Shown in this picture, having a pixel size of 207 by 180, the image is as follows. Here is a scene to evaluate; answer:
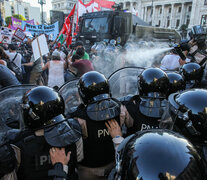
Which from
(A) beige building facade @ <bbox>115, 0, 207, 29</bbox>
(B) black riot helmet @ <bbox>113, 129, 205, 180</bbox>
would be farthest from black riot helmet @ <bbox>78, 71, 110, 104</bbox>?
→ (A) beige building facade @ <bbox>115, 0, 207, 29</bbox>

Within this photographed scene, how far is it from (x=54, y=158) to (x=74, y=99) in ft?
4.55

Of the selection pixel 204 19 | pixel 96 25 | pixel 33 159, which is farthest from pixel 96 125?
pixel 204 19

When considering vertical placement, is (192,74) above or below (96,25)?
below

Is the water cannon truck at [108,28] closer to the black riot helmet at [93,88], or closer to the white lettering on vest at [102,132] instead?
the black riot helmet at [93,88]

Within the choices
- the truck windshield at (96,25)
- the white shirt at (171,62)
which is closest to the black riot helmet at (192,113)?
the white shirt at (171,62)

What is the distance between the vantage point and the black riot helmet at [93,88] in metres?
1.99

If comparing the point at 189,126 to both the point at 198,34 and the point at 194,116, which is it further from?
the point at 198,34

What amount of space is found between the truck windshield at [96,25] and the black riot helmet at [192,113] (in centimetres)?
930

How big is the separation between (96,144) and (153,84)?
3.02 feet

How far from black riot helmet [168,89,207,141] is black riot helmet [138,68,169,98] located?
1.99 ft

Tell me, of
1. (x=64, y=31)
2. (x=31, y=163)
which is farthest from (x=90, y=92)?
(x=64, y=31)

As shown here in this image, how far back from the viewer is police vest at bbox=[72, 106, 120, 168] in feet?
5.87

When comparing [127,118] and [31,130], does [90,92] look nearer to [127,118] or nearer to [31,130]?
[127,118]

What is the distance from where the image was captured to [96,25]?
10562 mm
